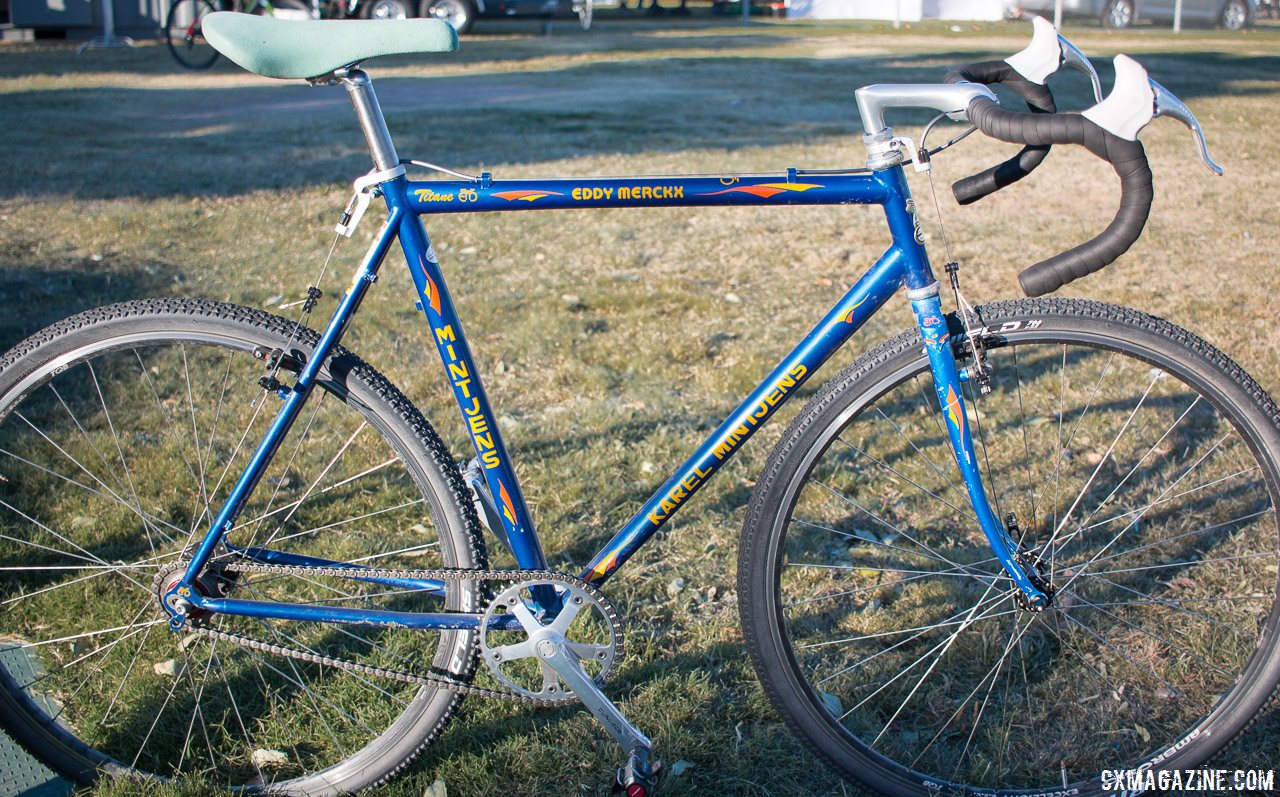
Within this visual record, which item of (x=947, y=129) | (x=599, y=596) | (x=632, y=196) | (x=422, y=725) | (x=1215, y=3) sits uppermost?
(x=1215, y=3)

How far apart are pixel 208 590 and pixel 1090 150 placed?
1.90 meters

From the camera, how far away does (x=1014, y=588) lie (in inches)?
88.4

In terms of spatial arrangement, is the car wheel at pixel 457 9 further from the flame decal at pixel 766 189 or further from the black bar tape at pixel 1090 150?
the black bar tape at pixel 1090 150

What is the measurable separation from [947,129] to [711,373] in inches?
258

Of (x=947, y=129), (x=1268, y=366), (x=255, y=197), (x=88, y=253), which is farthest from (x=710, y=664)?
(x=947, y=129)

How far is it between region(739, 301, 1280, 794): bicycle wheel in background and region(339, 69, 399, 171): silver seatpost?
0.96 m

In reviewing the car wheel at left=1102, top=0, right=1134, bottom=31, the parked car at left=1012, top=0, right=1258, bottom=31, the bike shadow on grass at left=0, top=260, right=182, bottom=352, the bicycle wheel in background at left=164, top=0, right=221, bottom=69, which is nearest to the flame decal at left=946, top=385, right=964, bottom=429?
the bike shadow on grass at left=0, top=260, right=182, bottom=352

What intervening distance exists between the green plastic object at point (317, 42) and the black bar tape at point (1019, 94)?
1.01 m

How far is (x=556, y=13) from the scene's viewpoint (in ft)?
66.5

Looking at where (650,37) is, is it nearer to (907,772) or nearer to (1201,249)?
(1201,249)

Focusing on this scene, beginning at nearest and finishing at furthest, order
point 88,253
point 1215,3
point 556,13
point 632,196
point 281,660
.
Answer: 1. point 632,196
2. point 281,660
3. point 88,253
4. point 556,13
5. point 1215,3

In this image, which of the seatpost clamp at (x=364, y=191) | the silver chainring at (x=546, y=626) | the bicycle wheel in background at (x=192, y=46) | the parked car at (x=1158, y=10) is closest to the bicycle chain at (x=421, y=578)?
the silver chainring at (x=546, y=626)

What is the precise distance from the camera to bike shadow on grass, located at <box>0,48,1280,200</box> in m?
8.27

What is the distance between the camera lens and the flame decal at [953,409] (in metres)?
2.11
